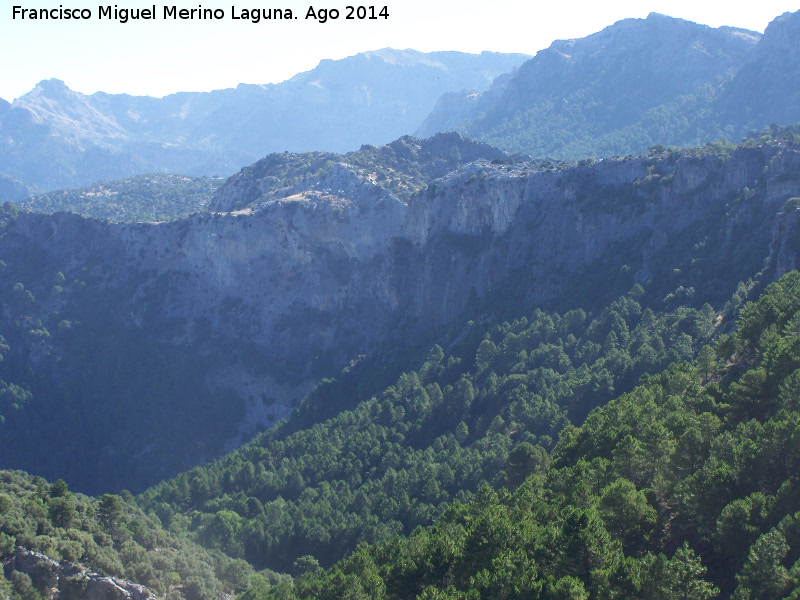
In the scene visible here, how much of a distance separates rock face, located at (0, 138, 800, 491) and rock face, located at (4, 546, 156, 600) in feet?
226

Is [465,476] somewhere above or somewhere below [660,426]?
below

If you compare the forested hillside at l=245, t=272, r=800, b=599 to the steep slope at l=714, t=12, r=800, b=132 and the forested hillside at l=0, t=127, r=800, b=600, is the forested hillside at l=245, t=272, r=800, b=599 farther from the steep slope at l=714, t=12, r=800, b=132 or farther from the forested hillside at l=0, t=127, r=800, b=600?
the steep slope at l=714, t=12, r=800, b=132

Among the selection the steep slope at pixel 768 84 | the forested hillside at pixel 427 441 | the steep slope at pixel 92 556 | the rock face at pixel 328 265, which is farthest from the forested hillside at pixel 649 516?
the steep slope at pixel 768 84

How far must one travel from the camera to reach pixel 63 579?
162 feet

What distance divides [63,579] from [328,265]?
94280 millimetres

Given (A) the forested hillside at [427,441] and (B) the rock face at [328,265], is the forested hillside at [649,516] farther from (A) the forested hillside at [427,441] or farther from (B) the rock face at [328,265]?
(B) the rock face at [328,265]

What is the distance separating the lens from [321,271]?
140 meters

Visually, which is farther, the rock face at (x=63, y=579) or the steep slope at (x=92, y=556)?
the steep slope at (x=92, y=556)

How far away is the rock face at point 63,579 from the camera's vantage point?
48656 millimetres

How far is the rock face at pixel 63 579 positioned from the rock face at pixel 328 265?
226ft

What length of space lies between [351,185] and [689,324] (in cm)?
8005

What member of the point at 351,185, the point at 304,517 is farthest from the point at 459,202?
the point at 304,517

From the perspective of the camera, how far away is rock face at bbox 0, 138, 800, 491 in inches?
4122

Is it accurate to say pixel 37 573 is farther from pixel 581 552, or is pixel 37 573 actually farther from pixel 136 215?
pixel 136 215
